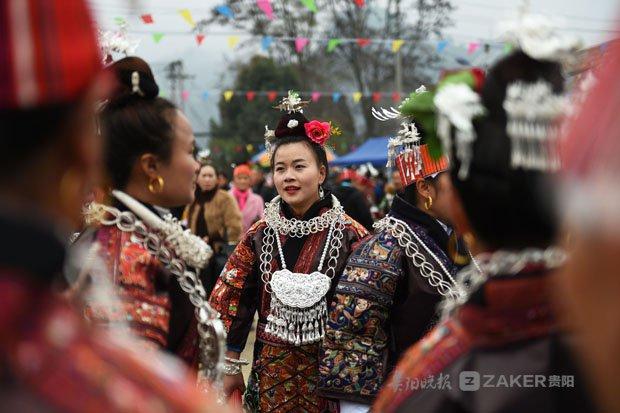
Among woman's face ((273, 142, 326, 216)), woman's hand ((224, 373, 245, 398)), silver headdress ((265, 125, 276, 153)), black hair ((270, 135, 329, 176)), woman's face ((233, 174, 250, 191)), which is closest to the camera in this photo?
woman's hand ((224, 373, 245, 398))

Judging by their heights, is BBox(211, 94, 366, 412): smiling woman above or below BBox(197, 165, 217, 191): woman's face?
above

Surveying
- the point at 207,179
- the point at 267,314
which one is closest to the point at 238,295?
the point at 267,314

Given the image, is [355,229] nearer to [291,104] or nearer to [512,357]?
[291,104]

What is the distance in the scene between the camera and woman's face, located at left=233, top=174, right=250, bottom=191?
11633 mm

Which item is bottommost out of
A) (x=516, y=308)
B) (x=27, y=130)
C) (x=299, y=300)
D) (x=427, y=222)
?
(x=299, y=300)

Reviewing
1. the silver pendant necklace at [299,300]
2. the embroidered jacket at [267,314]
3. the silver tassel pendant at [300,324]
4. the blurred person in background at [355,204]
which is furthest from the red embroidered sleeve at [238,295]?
the blurred person in background at [355,204]

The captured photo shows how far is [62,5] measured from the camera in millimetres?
967

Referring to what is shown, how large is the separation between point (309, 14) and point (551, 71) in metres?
26.3

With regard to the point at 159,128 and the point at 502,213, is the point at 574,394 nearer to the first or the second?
the point at 502,213

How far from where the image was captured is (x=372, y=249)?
3738 millimetres

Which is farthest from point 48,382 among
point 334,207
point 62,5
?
point 334,207

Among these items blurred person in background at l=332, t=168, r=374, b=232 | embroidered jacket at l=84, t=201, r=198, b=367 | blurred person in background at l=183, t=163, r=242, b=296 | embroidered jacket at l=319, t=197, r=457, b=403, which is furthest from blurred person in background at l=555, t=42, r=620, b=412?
blurred person in background at l=183, t=163, r=242, b=296

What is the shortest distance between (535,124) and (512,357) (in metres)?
0.47

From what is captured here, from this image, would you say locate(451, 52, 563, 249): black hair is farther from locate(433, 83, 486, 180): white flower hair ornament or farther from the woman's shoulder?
the woman's shoulder
